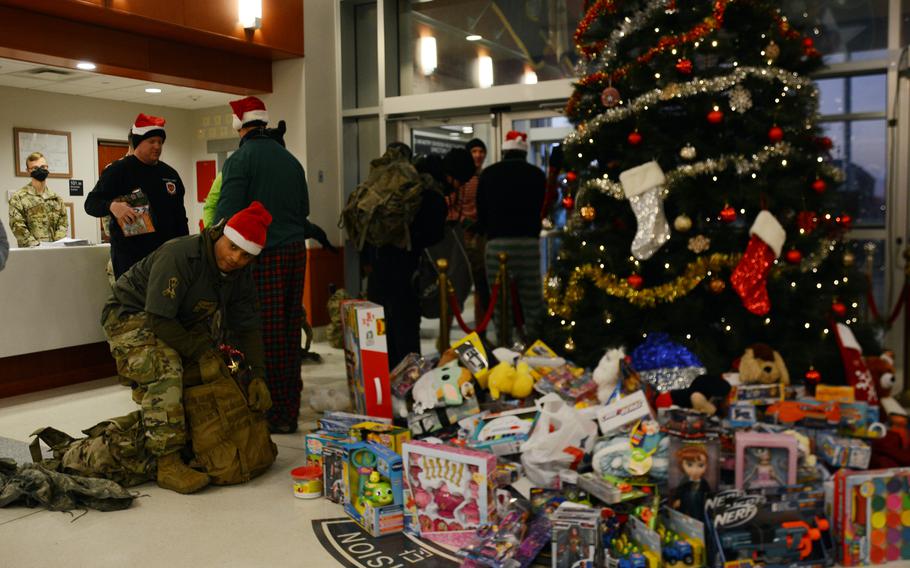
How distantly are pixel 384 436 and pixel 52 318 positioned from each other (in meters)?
3.29

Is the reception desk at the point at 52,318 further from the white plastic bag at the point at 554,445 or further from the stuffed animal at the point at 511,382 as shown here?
the white plastic bag at the point at 554,445

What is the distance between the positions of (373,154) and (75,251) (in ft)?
10.4

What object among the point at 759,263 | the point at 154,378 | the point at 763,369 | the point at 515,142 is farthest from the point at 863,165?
the point at 154,378

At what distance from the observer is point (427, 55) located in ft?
25.2

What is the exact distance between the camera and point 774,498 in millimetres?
2742

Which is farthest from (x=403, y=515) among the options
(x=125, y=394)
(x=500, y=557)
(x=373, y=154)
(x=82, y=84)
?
(x=82, y=84)

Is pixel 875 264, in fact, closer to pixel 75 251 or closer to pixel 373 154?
pixel 373 154

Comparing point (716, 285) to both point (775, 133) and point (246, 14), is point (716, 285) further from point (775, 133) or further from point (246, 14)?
point (246, 14)

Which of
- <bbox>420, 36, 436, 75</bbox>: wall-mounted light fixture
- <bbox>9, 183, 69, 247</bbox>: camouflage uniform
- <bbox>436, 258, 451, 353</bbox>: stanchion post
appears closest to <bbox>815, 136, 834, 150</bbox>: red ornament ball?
<bbox>436, 258, 451, 353</bbox>: stanchion post

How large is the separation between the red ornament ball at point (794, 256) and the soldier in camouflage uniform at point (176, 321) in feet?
8.50

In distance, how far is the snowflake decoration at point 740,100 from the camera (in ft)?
14.0

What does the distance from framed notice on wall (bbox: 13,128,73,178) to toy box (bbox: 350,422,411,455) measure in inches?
299

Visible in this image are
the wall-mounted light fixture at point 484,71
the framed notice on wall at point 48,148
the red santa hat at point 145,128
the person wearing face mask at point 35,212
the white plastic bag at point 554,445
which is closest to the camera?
the white plastic bag at point 554,445

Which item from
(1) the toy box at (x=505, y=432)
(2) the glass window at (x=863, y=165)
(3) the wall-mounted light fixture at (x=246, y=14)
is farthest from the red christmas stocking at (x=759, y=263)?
(3) the wall-mounted light fixture at (x=246, y=14)
